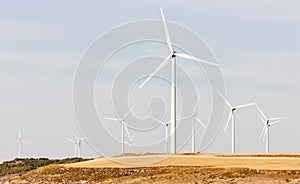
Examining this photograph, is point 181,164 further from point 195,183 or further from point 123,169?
point 195,183

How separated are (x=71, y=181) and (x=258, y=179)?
31.6m

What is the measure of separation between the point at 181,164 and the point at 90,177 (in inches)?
491

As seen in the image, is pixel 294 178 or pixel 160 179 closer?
pixel 294 178

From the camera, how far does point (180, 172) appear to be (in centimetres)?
8081

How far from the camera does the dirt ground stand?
70.2 metres

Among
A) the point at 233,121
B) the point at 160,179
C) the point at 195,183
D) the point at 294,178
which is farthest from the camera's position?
the point at 233,121

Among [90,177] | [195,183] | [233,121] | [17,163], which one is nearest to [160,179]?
[195,183]

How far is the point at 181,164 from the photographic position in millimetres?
95312

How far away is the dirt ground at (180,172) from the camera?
70250mm

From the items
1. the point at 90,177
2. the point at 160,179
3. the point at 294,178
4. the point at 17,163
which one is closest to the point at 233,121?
the point at 90,177

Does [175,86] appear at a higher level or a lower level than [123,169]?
higher

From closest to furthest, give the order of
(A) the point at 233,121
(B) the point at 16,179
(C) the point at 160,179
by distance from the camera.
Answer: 1. (C) the point at 160,179
2. (B) the point at 16,179
3. (A) the point at 233,121

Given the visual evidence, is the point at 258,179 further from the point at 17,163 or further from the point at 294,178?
the point at 17,163

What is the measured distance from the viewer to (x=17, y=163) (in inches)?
7392
